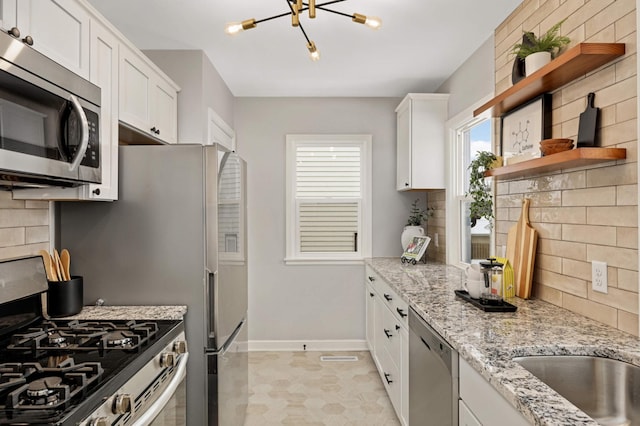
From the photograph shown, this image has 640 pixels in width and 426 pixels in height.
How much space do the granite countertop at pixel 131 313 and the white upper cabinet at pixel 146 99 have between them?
986 millimetres

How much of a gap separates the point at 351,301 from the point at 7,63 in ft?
11.5

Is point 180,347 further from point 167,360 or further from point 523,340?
point 523,340

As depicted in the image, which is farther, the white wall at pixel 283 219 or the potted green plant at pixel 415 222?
the white wall at pixel 283 219

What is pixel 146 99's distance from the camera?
2.47 metres

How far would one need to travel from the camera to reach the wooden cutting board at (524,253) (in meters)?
2.16

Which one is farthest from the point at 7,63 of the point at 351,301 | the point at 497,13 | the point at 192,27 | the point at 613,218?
the point at 351,301

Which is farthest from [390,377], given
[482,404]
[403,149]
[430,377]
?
[403,149]

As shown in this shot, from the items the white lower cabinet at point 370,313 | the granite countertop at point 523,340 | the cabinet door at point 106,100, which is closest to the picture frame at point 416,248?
the white lower cabinet at point 370,313

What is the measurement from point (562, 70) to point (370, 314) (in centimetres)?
271

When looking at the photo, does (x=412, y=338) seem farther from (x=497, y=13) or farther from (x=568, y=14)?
(x=497, y=13)

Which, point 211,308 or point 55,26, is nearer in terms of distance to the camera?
point 55,26

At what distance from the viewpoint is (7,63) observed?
4.26 feet

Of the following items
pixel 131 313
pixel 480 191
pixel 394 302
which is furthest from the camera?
pixel 394 302

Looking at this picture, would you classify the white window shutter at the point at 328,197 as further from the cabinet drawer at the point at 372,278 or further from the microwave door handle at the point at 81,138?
the microwave door handle at the point at 81,138
